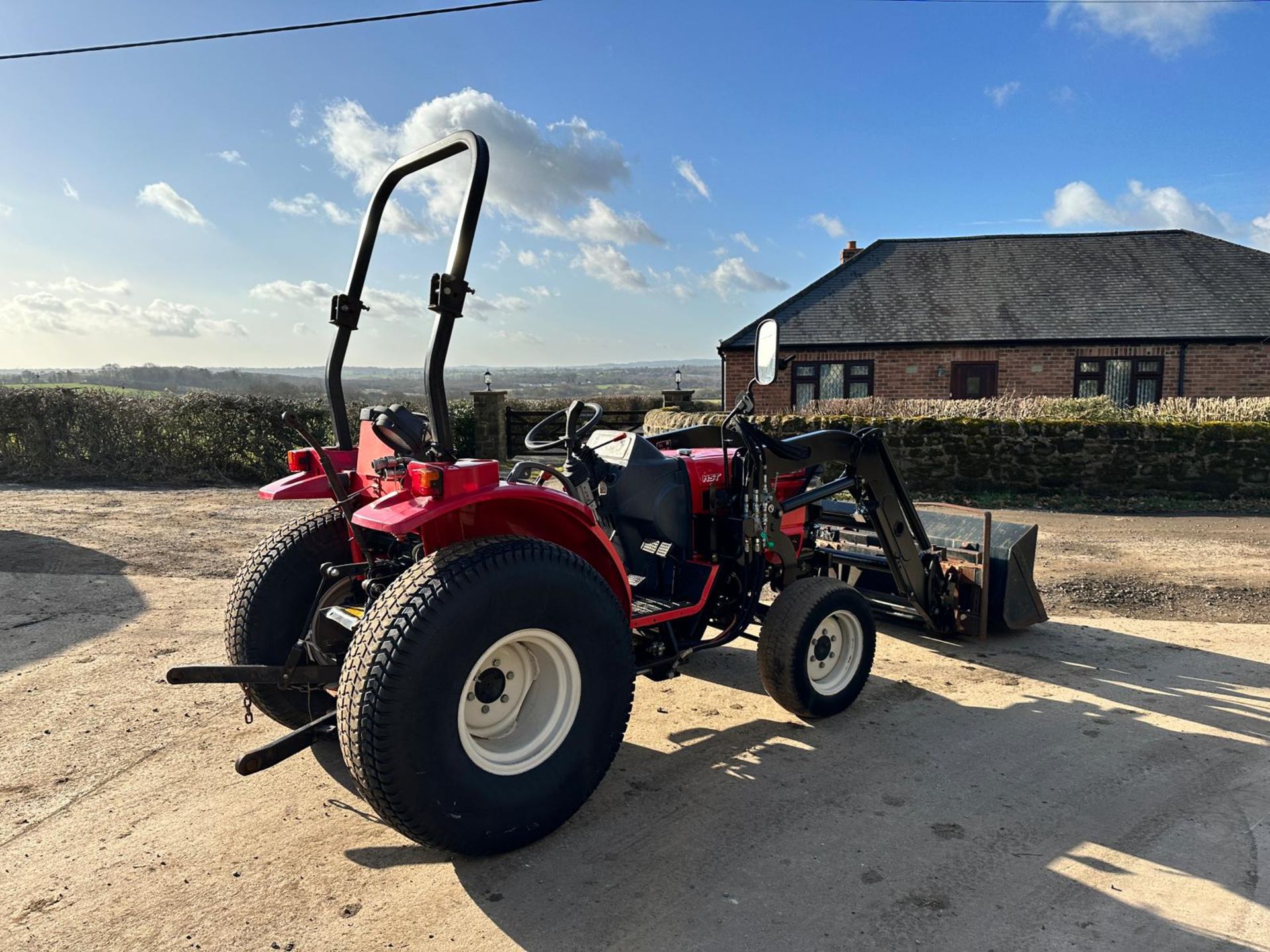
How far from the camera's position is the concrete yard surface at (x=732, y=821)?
254cm

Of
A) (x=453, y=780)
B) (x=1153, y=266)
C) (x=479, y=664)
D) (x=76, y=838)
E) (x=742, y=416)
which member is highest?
(x=1153, y=266)

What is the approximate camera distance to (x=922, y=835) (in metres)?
3.08

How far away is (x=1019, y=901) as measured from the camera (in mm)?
2672

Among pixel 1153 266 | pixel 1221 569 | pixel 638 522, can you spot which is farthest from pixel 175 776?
pixel 1153 266

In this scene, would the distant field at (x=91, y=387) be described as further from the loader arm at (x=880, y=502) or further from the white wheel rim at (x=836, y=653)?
the white wheel rim at (x=836, y=653)

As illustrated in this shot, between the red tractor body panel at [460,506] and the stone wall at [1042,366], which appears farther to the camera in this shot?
the stone wall at [1042,366]

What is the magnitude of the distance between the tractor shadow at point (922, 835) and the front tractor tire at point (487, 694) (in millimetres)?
275

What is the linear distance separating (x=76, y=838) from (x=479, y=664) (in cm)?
168

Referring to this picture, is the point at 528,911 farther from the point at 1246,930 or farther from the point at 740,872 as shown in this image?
the point at 1246,930

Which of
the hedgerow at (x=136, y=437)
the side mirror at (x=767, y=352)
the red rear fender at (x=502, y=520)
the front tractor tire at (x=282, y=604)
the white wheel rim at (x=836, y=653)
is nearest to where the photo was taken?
the red rear fender at (x=502, y=520)

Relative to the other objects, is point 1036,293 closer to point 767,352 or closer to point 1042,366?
point 1042,366

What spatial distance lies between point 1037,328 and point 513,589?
62.5ft

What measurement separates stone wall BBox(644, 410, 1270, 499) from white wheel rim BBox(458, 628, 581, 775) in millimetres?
8587

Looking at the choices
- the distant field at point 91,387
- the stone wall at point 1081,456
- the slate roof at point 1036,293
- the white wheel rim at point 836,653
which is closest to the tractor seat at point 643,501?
the white wheel rim at point 836,653
